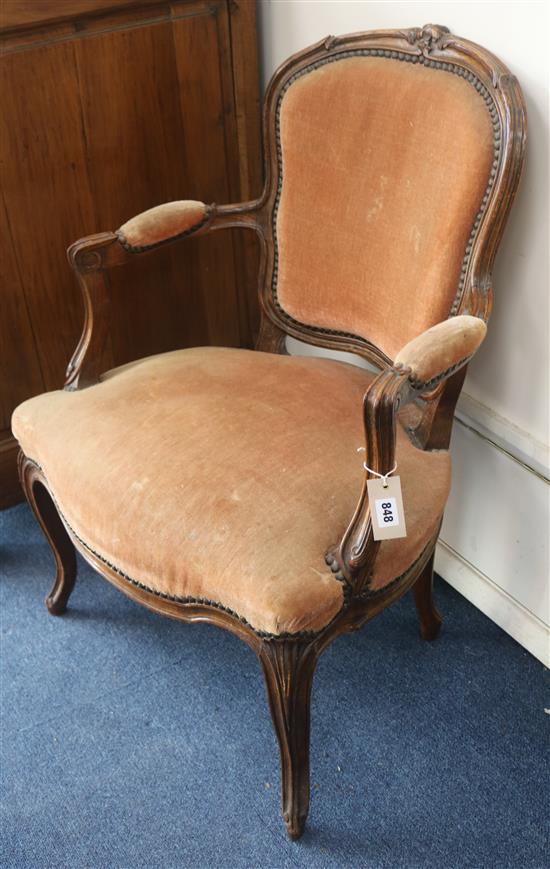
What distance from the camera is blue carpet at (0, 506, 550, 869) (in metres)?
1.45

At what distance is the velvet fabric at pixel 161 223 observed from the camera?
1.63m

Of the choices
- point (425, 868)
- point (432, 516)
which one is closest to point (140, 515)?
point (432, 516)

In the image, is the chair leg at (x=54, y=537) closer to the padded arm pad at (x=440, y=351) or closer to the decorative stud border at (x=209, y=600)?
the decorative stud border at (x=209, y=600)

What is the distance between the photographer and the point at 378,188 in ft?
5.10

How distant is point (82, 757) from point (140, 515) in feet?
1.63

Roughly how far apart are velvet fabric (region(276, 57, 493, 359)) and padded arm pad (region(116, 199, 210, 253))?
0.50ft

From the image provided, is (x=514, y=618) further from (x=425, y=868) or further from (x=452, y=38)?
(x=452, y=38)

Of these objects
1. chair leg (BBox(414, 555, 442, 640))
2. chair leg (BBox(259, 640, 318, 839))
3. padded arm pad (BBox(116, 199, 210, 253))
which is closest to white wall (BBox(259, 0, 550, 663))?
chair leg (BBox(414, 555, 442, 640))

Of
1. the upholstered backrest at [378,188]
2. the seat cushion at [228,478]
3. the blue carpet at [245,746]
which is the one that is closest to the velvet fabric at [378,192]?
the upholstered backrest at [378,188]

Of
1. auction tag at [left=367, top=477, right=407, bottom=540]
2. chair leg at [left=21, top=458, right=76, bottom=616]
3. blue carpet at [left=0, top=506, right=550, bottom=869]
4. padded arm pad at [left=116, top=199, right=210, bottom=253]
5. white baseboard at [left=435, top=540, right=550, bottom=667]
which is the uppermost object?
padded arm pad at [left=116, top=199, right=210, bottom=253]

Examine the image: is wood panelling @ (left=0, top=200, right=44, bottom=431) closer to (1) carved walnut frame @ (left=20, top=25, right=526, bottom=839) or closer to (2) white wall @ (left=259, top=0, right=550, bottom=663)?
(1) carved walnut frame @ (left=20, top=25, right=526, bottom=839)

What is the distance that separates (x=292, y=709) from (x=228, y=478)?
33 centimetres

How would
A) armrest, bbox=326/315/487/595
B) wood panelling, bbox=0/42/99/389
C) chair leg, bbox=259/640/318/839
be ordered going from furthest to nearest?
wood panelling, bbox=0/42/99/389 < chair leg, bbox=259/640/318/839 < armrest, bbox=326/315/487/595

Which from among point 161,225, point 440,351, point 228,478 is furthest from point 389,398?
point 161,225
